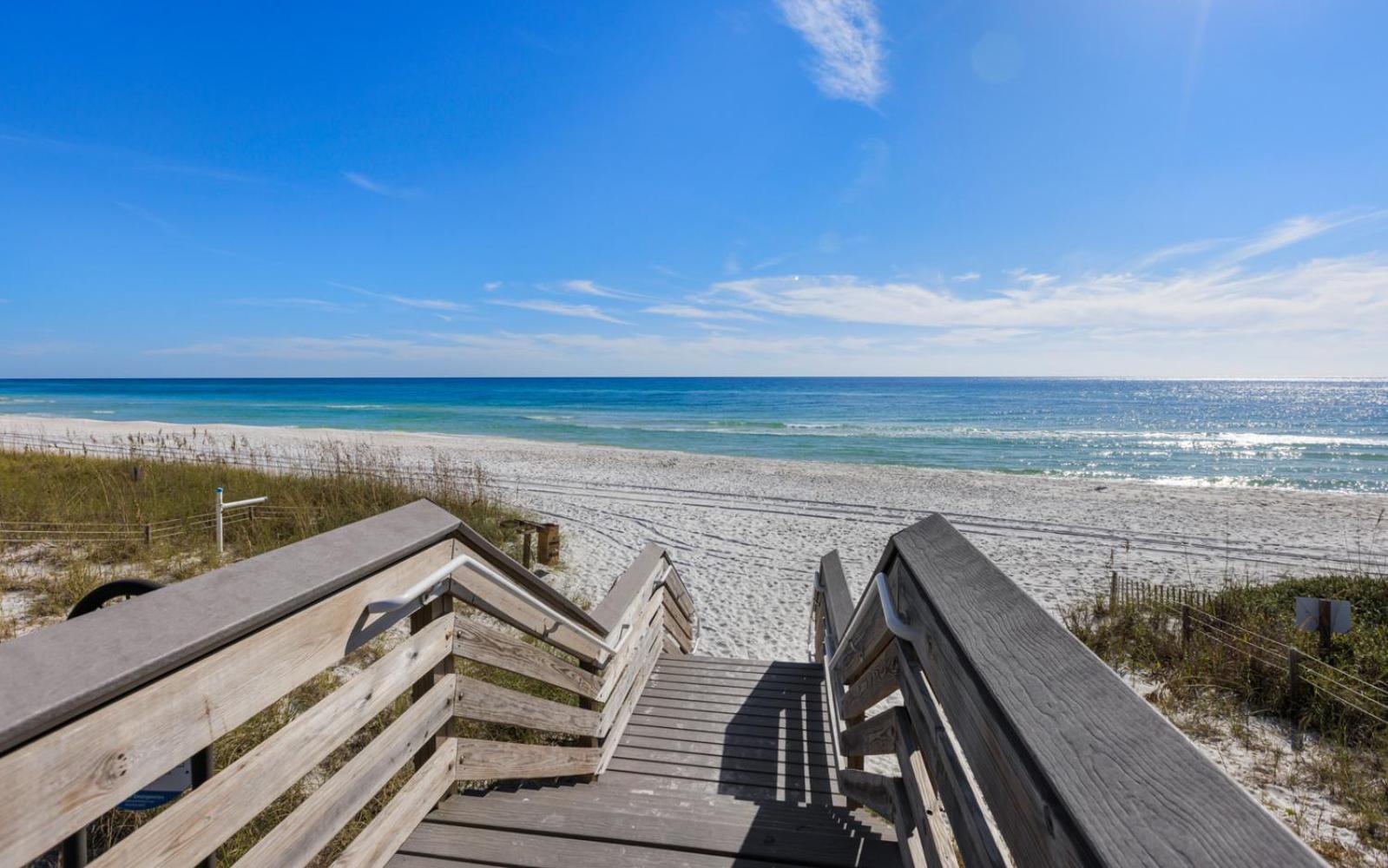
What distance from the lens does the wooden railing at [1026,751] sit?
28.6 inches

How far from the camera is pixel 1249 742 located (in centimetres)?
486

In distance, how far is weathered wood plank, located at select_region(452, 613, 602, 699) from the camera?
2.17 meters

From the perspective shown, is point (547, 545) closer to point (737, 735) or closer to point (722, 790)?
point (737, 735)

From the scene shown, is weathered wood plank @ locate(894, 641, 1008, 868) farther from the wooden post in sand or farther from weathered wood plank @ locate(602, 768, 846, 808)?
the wooden post in sand

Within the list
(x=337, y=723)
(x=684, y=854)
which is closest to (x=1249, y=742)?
(x=684, y=854)

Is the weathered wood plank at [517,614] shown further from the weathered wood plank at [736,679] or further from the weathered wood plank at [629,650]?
the weathered wood plank at [736,679]

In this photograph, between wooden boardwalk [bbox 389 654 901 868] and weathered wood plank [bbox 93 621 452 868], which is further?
wooden boardwalk [bbox 389 654 901 868]

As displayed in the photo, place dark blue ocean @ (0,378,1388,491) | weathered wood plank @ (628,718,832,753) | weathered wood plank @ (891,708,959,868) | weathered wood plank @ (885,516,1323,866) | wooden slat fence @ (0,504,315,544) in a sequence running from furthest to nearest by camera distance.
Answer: dark blue ocean @ (0,378,1388,491)
wooden slat fence @ (0,504,315,544)
weathered wood plank @ (628,718,832,753)
weathered wood plank @ (891,708,959,868)
weathered wood plank @ (885,516,1323,866)

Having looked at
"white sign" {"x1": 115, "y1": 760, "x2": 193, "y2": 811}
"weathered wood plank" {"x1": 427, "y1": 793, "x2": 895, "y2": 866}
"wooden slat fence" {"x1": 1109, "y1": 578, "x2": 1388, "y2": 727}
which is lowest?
"wooden slat fence" {"x1": 1109, "y1": 578, "x2": 1388, "y2": 727}

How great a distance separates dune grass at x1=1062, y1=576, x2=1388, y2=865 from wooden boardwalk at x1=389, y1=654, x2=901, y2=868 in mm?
3106

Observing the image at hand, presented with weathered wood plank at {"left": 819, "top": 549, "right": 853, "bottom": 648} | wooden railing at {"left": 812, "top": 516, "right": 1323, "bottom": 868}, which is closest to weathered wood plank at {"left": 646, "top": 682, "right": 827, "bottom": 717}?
weathered wood plank at {"left": 819, "top": 549, "right": 853, "bottom": 648}

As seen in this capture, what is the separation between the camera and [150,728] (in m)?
1.08

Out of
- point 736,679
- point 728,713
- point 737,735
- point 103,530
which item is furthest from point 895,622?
point 103,530

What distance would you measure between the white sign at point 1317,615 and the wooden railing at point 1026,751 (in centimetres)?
528
